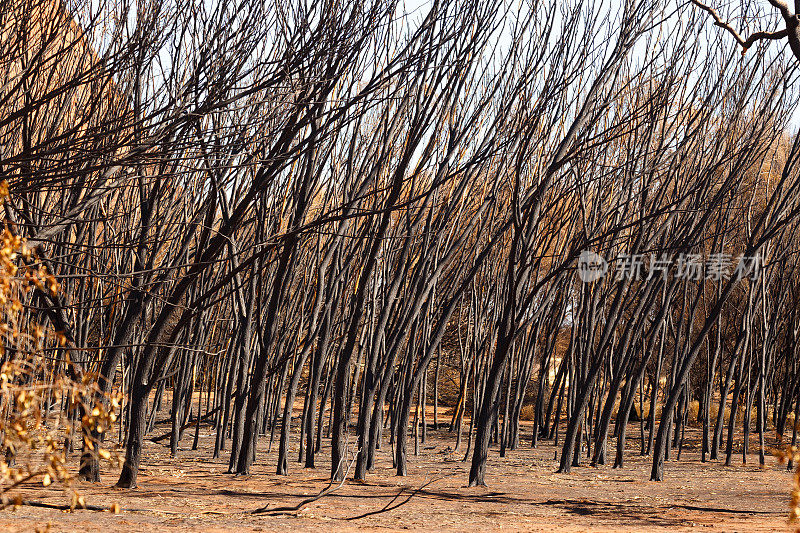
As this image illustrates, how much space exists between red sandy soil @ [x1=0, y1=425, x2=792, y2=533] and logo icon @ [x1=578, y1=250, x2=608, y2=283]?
235 cm

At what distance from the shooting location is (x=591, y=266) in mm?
8906

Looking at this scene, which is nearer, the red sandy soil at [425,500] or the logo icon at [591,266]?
the red sandy soil at [425,500]

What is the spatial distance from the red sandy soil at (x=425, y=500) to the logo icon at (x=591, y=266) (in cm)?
235

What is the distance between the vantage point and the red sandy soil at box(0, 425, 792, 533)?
4.93 meters

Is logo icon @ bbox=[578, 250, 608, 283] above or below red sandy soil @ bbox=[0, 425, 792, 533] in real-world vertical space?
above

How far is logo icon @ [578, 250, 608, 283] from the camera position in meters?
8.48

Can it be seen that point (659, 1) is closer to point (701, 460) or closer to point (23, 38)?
point (23, 38)

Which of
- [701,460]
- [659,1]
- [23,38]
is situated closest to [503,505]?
[659,1]

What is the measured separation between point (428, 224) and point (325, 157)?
52.2 inches

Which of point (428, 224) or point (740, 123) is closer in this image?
point (428, 224)

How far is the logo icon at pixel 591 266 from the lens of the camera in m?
8.48

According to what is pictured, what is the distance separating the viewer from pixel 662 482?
27.0 ft

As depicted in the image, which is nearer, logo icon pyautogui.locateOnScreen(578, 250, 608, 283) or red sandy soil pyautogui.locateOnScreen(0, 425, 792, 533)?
red sandy soil pyautogui.locateOnScreen(0, 425, 792, 533)

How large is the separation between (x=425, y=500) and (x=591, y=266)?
12.5 ft
